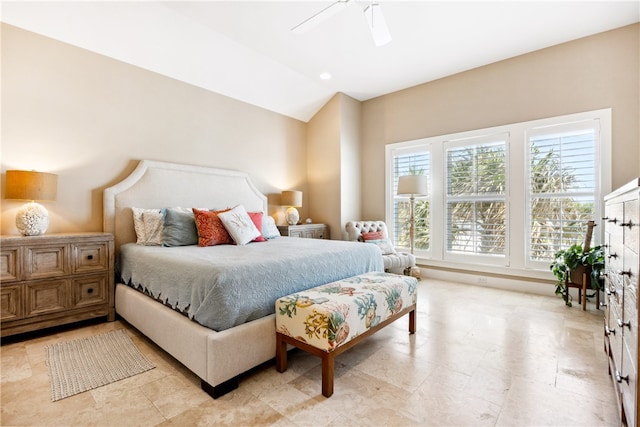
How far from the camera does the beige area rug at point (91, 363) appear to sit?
6.01 feet

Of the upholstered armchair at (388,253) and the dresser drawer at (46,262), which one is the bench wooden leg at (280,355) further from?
the upholstered armchair at (388,253)

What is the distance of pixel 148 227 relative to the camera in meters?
3.13

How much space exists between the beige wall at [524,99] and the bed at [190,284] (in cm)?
257

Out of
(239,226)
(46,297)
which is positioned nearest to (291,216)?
(239,226)

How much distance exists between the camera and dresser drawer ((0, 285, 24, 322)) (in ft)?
7.64

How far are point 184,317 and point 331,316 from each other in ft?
3.21

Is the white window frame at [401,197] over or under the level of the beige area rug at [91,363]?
over

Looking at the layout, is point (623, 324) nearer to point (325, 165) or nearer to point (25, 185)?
point (25, 185)

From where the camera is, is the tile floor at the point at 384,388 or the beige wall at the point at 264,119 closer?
the tile floor at the point at 384,388

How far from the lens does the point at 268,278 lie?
6.56 ft

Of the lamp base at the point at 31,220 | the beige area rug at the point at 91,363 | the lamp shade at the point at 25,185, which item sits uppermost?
the lamp shade at the point at 25,185

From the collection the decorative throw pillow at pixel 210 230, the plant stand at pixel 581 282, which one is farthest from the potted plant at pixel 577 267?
the decorative throw pillow at pixel 210 230

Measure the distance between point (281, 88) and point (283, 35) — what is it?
3.69 feet

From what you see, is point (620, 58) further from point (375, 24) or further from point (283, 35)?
point (283, 35)
